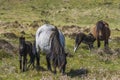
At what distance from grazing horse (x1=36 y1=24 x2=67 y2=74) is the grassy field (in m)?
0.61

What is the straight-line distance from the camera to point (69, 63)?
20969 millimetres

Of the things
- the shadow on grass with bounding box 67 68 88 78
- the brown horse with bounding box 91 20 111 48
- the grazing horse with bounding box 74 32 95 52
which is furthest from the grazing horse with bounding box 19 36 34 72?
the grazing horse with bounding box 74 32 95 52

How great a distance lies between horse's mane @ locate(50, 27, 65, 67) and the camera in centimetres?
1587

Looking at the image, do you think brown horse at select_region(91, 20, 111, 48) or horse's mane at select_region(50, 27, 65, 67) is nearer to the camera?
horse's mane at select_region(50, 27, 65, 67)

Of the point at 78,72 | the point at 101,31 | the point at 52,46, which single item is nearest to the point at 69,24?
the point at 101,31

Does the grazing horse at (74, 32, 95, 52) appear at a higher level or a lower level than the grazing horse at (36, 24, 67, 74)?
lower

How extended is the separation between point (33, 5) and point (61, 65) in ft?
258

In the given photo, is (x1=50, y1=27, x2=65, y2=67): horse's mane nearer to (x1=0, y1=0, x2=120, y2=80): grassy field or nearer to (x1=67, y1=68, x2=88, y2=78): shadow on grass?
(x1=0, y1=0, x2=120, y2=80): grassy field

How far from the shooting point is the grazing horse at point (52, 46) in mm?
15891

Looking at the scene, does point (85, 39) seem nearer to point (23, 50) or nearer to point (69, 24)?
point (23, 50)

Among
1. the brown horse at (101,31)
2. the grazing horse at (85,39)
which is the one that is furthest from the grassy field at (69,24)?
the brown horse at (101,31)

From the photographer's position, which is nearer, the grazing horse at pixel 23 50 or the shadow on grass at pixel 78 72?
the shadow on grass at pixel 78 72

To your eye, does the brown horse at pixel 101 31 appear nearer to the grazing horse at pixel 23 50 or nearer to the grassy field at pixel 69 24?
the grassy field at pixel 69 24

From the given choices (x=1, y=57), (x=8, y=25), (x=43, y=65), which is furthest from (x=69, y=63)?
(x=8, y=25)
